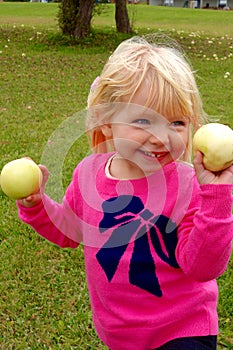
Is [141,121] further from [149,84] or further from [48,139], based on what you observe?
[48,139]

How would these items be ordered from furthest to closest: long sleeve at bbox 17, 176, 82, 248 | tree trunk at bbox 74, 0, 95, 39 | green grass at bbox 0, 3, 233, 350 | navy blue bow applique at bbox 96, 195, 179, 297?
tree trunk at bbox 74, 0, 95, 39 → green grass at bbox 0, 3, 233, 350 → long sleeve at bbox 17, 176, 82, 248 → navy blue bow applique at bbox 96, 195, 179, 297

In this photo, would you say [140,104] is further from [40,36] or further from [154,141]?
[40,36]

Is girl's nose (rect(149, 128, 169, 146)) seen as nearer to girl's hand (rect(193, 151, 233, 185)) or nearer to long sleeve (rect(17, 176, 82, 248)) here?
girl's hand (rect(193, 151, 233, 185))

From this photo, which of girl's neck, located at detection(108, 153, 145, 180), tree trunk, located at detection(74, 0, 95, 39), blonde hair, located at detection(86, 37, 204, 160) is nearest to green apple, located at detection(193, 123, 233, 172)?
blonde hair, located at detection(86, 37, 204, 160)

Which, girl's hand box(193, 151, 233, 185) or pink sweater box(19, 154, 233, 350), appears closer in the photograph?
girl's hand box(193, 151, 233, 185)

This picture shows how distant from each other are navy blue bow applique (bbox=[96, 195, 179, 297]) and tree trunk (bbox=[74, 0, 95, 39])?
12646 mm

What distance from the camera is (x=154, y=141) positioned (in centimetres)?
164

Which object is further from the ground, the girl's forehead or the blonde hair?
the blonde hair

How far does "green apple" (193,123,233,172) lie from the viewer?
150cm

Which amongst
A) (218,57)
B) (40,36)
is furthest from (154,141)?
(40,36)

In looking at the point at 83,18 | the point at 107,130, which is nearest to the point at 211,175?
the point at 107,130

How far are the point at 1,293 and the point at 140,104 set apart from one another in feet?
6.15

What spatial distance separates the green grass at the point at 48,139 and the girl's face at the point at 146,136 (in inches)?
54.1

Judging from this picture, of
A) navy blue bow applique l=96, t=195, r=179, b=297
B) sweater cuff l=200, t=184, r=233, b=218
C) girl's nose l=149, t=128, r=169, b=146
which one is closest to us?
sweater cuff l=200, t=184, r=233, b=218
